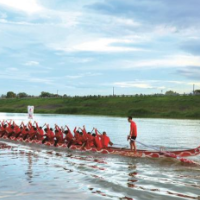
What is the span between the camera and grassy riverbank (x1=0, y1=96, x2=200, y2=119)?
237 feet

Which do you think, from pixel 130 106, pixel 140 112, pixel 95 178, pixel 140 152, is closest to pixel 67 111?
pixel 130 106

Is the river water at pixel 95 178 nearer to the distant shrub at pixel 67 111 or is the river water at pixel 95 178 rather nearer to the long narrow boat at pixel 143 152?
the long narrow boat at pixel 143 152

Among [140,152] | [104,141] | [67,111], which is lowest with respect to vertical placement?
[140,152]

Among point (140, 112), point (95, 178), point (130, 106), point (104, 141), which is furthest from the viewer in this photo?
point (130, 106)

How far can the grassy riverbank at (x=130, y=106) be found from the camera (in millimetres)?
72188

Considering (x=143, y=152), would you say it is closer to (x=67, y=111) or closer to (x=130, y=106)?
(x=130, y=106)

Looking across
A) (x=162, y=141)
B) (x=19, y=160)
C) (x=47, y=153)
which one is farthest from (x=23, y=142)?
(x=162, y=141)

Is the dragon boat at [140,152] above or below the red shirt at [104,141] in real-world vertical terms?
below

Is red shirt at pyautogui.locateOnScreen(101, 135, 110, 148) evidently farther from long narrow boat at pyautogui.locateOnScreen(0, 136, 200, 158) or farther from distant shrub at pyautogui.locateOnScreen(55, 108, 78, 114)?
distant shrub at pyautogui.locateOnScreen(55, 108, 78, 114)

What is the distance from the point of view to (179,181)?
12.6 meters

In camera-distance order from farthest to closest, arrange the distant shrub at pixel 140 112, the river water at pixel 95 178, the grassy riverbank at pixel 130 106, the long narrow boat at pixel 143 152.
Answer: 1. the distant shrub at pixel 140 112
2. the grassy riverbank at pixel 130 106
3. the long narrow boat at pixel 143 152
4. the river water at pixel 95 178

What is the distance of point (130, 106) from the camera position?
8431cm

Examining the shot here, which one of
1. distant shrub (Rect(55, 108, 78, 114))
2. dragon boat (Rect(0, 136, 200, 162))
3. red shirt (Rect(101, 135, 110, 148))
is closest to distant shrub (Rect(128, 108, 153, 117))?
distant shrub (Rect(55, 108, 78, 114))

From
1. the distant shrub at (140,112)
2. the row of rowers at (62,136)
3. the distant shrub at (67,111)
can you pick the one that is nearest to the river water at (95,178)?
the row of rowers at (62,136)
